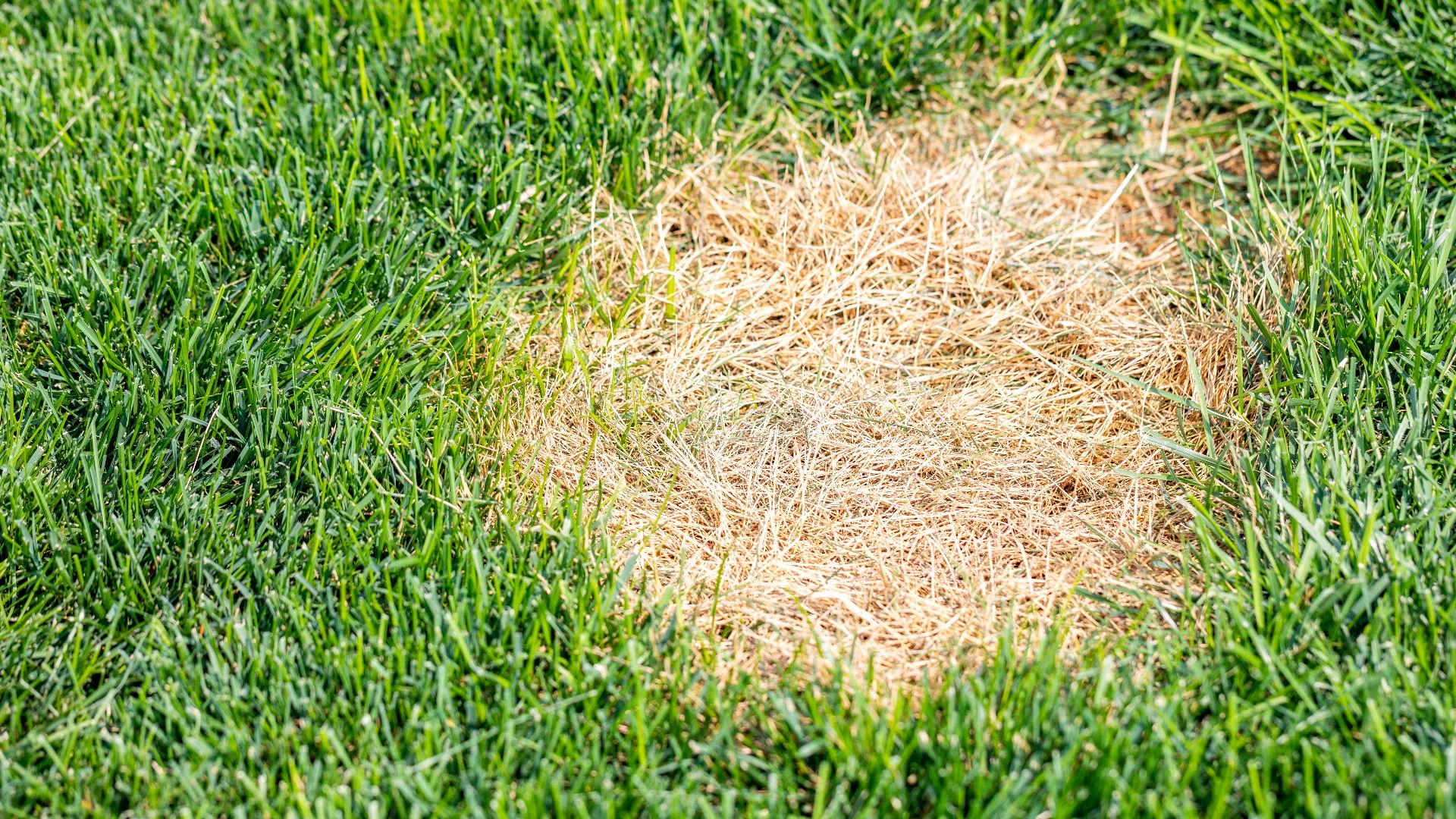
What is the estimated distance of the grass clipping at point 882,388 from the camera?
213cm

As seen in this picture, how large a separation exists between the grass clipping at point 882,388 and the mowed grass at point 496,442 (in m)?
0.11

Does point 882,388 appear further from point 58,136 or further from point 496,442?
point 58,136

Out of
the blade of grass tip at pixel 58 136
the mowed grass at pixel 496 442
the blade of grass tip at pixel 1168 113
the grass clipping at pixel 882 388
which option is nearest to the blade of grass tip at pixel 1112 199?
the grass clipping at pixel 882 388

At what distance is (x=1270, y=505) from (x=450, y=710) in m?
1.39

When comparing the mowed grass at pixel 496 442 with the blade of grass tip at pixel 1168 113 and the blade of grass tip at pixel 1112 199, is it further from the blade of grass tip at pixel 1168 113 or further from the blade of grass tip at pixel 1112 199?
the blade of grass tip at pixel 1112 199

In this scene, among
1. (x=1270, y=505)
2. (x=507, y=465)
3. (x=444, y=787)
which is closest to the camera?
(x=444, y=787)

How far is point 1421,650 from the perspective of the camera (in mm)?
1752

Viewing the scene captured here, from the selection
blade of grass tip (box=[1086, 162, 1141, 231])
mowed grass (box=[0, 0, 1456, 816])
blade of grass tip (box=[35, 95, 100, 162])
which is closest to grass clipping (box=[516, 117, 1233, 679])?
blade of grass tip (box=[1086, 162, 1141, 231])

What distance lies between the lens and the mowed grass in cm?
171

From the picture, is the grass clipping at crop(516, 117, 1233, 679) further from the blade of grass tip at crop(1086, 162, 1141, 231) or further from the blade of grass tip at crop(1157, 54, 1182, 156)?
the blade of grass tip at crop(1157, 54, 1182, 156)

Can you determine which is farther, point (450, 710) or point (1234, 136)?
point (1234, 136)

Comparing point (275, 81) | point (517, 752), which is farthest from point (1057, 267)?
point (275, 81)

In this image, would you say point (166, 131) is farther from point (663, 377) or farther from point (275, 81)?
point (663, 377)

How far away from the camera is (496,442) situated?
91.7 inches
